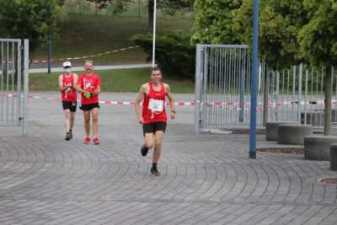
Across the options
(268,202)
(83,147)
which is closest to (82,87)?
(83,147)

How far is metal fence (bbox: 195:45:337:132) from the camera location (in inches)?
893

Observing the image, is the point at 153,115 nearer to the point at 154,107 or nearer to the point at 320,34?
the point at 154,107

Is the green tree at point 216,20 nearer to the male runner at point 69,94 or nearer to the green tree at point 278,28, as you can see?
the male runner at point 69,94

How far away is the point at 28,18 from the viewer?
44.9 metres

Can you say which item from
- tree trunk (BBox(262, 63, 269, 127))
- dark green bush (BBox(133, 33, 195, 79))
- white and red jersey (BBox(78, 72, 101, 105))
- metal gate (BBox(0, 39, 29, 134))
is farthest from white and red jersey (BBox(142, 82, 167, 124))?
dark green bush (BBox(133, 33, 195, 79))

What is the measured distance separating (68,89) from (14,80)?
174 centimetres

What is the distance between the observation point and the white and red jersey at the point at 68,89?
20.3m

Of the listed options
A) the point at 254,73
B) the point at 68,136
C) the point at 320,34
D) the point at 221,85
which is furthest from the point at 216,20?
the point at 320,34

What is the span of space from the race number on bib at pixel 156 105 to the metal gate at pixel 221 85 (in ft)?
26.4

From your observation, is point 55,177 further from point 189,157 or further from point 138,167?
point 189,157

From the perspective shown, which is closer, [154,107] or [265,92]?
[154,107]

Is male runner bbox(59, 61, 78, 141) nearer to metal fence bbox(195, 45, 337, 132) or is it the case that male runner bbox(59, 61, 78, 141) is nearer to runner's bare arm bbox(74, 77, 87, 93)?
runner's bare arm bbox(74, 77, 87, 93)

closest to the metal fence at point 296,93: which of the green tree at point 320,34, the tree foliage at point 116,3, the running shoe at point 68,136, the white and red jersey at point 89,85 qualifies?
the white and red jersey at point 89,85

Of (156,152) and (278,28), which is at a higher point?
(278,28)
